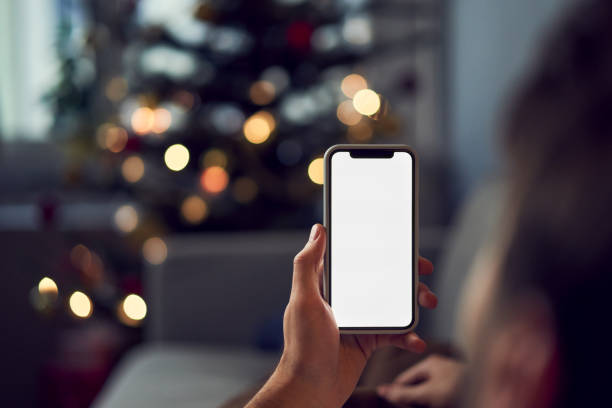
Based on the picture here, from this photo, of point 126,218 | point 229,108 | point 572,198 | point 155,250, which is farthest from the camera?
point 126,218

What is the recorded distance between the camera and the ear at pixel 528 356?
244 millimetres

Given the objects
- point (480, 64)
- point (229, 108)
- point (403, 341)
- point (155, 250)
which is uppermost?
point (480, 64)

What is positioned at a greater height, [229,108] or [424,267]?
[229,108]

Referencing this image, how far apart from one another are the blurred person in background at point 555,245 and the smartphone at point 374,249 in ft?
0.39

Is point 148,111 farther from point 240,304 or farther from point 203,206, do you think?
point 240,304

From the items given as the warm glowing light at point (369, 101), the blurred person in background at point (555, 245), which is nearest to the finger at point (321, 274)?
the blurred person in background at point (555, 245)

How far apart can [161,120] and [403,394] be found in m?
1.29

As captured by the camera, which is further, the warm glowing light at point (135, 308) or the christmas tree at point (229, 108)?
the christmas tree at point (229, 108)

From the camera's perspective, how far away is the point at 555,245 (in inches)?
9.2

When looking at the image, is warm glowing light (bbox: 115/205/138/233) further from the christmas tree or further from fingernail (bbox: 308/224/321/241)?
fingernail (bbox: 308/224/321/241)

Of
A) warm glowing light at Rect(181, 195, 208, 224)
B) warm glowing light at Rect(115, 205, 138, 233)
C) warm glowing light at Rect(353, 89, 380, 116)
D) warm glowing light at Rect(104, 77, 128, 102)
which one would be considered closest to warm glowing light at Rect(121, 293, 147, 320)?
warm glowing light at Rect(353, 89, 380, 116)

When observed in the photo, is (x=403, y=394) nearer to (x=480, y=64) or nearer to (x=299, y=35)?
(x=299, y=35)

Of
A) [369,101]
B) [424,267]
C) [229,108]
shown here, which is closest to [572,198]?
[424,267]

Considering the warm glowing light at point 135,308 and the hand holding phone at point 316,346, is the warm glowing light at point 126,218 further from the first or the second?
the hand holding phone at point 316,346
